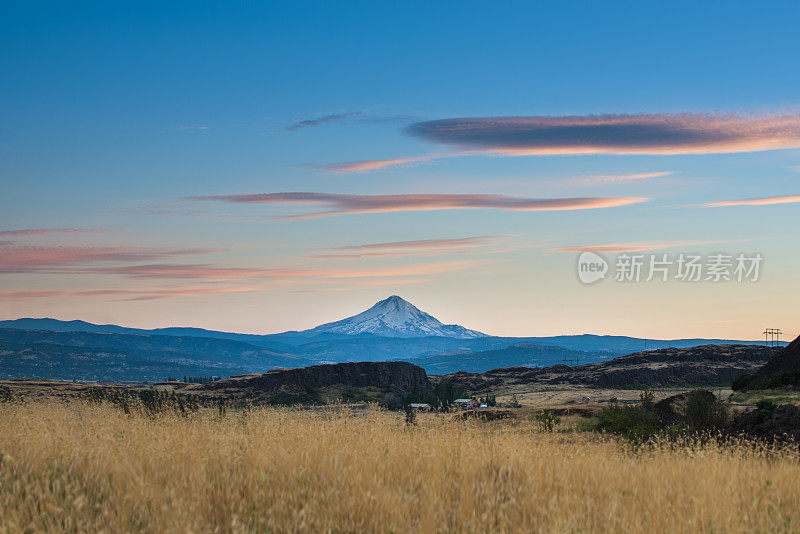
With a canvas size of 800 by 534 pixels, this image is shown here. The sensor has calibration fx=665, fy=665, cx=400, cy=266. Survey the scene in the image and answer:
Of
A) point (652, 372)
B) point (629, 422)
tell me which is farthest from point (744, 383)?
point (652, 372)

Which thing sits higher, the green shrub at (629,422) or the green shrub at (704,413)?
the green shrub at (704,413)

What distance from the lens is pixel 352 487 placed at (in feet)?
25.3

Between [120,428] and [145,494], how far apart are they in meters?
5.47

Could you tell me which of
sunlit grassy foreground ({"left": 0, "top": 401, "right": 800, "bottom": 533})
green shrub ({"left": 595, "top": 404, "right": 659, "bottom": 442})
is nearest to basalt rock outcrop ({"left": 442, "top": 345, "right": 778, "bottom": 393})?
green shrub ({"left": 595, "top": 404, "right": 659, "bottom": 442})

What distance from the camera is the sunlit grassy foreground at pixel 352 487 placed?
6926mm

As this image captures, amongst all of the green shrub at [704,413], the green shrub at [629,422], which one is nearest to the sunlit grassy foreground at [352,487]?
the green shrub at [629,422]

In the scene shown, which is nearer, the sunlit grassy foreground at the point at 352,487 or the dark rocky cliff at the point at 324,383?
the sunlit grassy foreground at the point at 352,487

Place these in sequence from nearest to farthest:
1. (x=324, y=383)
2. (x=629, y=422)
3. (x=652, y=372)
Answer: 1. (x=629, y=422)
2. (x=324, y=383)
3. (x=652, y=372)

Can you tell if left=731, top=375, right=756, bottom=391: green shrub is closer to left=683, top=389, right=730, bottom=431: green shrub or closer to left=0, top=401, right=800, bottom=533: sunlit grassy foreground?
left=683, top=389, right=730, bottom=431: green shrub

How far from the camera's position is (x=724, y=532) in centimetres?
723

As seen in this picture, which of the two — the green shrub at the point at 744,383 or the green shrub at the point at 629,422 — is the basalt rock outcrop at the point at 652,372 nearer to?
the green shrub at the point at 744,383

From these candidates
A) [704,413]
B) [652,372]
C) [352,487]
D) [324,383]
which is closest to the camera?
[352,487]

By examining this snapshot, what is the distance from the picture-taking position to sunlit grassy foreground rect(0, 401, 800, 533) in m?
6.93

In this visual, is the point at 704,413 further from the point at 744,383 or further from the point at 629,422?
the point at 744,383
